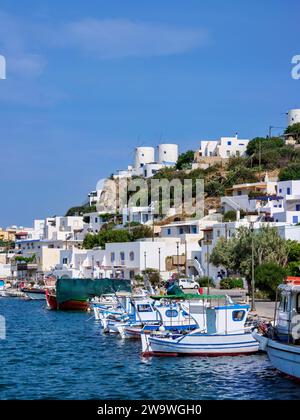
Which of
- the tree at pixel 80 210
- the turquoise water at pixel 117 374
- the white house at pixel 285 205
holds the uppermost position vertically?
the tree at pixel 80 210

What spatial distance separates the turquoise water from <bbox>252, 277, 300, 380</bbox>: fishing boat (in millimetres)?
524

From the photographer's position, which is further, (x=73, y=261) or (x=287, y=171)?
(x=287, y=171)

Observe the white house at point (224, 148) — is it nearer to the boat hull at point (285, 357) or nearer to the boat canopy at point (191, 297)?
the boat canopy at point (191, 297)

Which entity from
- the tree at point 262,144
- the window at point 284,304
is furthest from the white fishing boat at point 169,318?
the tree at point 262,144

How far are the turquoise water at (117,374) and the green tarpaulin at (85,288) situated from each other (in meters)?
20.6

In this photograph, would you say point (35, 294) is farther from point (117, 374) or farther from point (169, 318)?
point (117, 374)

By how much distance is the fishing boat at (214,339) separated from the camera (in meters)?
30.6

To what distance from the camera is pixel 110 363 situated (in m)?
30.3

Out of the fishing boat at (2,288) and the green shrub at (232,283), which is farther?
the fishing boat at (2,288)

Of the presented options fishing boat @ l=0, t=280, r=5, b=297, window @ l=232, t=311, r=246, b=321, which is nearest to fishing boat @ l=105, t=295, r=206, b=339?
window @ l=232, t=311, r=246, b=321
